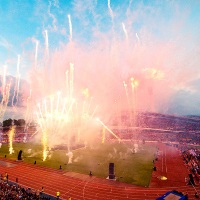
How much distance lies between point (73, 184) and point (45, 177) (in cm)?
591

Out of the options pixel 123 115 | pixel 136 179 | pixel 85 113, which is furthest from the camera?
pixel 123 115

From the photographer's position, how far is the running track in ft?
90.4

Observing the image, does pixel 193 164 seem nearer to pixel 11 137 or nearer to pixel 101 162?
pixel 101 162

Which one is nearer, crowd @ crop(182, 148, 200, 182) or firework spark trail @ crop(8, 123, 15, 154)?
crowd @ crop(182, 148, 200, 182)

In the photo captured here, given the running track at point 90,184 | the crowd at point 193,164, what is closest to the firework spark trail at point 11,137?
the running track at point 90,184

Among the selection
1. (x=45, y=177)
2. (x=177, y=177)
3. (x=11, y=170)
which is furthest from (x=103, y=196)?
(x=11, y=170)

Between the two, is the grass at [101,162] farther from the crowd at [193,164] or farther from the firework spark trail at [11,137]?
the crowd at [193,164]

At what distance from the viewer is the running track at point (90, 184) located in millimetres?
27562

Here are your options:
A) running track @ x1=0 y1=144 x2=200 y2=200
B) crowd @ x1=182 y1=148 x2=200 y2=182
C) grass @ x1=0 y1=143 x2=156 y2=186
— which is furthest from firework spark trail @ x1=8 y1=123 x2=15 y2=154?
crowd @ x1=182 y1=148 x2=200 y2=182

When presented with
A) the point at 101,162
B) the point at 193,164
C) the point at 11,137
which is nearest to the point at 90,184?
the point at 101,162

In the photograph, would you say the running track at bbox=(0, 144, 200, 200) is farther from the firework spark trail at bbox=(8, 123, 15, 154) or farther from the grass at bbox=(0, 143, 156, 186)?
the firework spark trail at bbox=(8, 123, 15, 154)

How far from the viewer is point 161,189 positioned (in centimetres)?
2956

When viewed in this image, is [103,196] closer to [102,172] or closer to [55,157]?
[102,172]

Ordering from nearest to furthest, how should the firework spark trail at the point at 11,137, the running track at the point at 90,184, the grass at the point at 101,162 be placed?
the running track at the point at 90,184, the grass at the point at 101,162, the firework spark trail at the point at 11,137
